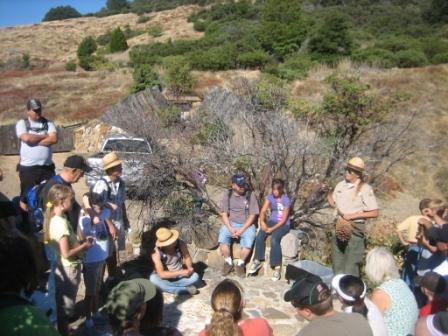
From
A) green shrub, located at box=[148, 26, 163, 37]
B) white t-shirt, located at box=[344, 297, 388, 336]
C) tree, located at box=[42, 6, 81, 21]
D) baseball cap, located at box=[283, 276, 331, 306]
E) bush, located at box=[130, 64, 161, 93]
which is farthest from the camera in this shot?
tree, located at box=[42, 6, 81, 21]

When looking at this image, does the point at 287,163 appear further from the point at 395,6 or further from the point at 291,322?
the point at 395,6

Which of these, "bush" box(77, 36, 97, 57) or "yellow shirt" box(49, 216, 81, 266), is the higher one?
"bush" box(77, 36, 97, 57)

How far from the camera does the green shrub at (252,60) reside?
30.7 meters

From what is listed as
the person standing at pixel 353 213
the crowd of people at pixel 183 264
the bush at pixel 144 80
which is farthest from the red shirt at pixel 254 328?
the bush at pixel 144 80

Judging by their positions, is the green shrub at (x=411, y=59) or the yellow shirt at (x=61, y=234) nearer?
the yellow shirt at (x=61, y=234)

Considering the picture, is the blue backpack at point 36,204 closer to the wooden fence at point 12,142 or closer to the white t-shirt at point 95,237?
the white t-shirt at point 95,237

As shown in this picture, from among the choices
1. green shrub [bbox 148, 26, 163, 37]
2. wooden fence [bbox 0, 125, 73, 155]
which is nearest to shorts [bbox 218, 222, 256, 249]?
wooden fence [bbox 0, 125, 73, 155]

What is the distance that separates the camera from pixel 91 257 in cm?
425

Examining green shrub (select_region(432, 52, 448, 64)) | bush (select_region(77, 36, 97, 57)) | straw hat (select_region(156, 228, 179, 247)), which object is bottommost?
green shrub (select_region(432, 52, 448, 64))

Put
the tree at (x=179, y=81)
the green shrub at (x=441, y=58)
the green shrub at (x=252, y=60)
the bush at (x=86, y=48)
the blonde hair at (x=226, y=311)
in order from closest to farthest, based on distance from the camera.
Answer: the blonde hair at (x=226, y=311), the tree at (x=179, y=81), the green shrub at (x=441, y=58), the green shrub at (x=252, y=60), the bush at (x=86, y=48)

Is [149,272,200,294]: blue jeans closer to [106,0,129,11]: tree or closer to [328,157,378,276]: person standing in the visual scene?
[328,157,378,276]: person standing

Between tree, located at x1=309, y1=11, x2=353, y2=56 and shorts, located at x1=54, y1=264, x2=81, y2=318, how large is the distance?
1127 inches

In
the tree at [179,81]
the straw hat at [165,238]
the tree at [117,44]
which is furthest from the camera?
the tree at [117,44]

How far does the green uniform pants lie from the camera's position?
5195mm
